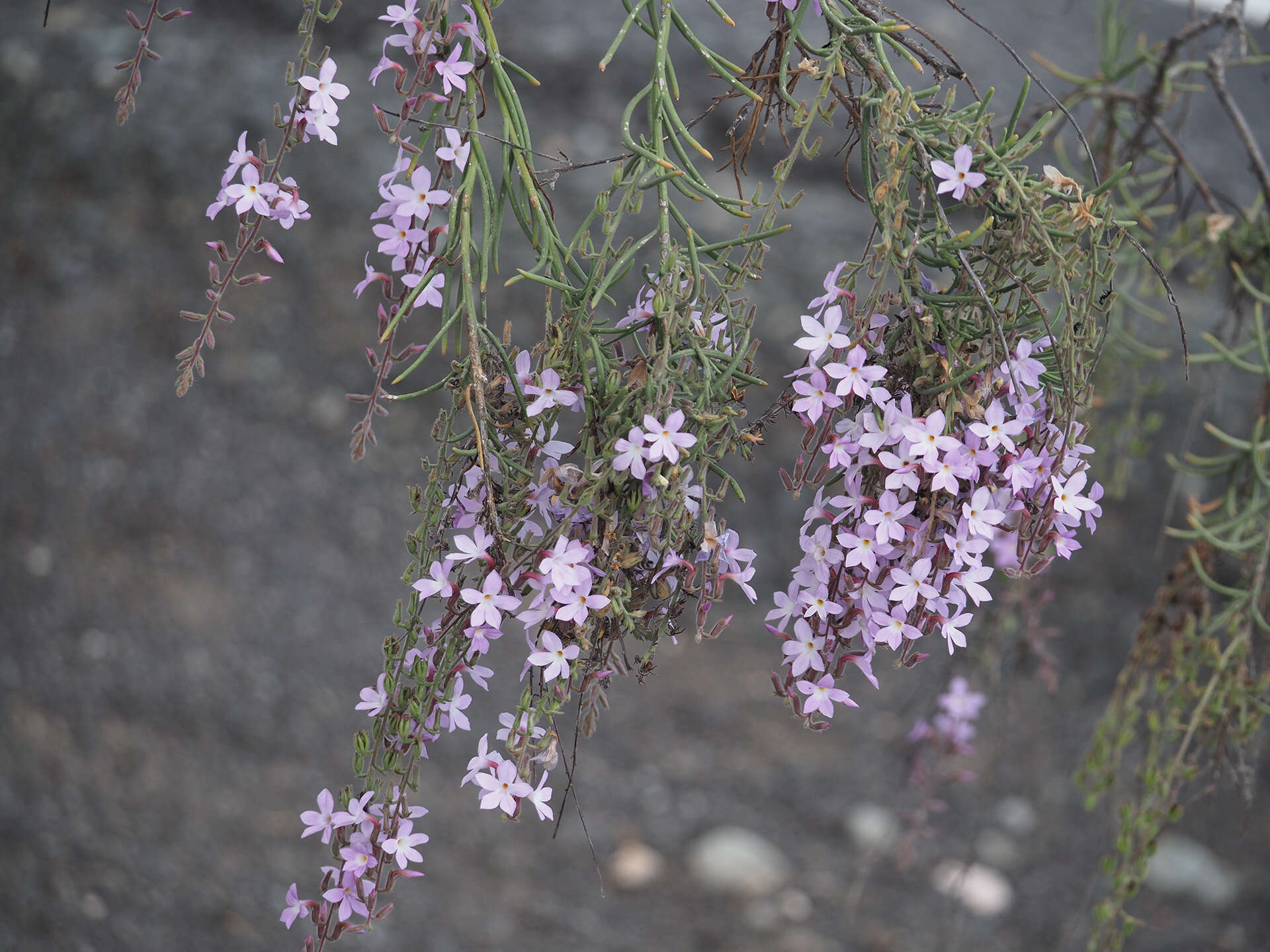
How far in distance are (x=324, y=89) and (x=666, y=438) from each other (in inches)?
9.7

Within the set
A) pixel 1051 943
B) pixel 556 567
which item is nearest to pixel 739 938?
pixel 1051 943

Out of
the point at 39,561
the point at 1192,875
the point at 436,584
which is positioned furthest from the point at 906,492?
the point at 39,561

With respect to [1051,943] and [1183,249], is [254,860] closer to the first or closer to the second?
[1051,943]

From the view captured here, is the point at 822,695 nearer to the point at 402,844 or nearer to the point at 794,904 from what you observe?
the point at 402,844

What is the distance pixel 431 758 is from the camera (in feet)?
5.13

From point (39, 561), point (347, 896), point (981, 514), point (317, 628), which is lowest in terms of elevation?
point (347, 896)

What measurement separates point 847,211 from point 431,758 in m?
1.18

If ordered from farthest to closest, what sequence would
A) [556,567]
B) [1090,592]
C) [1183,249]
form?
[1090,592] < [1183,249] < [556,567]

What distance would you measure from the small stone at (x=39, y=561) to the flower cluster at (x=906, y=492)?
1574 mm

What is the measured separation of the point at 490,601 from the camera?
448 millimetres

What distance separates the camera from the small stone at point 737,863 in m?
1.57

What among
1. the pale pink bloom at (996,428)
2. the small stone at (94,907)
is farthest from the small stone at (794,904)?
the pale pink bloom at (996,428)

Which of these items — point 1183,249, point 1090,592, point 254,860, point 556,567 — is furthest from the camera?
point 1090,592

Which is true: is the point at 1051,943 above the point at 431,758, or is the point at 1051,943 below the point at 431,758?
below
